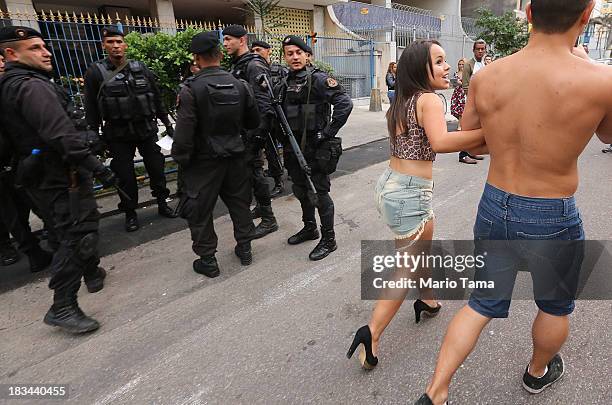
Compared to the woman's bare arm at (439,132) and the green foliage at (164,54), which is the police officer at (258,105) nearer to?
the green foliage at (164,54)

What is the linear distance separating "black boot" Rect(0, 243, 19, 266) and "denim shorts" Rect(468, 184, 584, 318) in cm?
386

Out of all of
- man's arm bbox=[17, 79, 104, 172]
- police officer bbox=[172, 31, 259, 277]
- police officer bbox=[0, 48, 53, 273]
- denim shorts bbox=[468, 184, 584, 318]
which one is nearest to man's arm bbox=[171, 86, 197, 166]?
police officer bbox=[172, 31, 259, 277]

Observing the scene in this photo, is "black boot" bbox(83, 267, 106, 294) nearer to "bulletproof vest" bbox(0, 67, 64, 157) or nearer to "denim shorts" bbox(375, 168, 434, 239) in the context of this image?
"bulletproof vest" bbox(0, 67, 64, 157)

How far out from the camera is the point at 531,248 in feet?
5.17

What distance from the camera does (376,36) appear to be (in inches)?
638

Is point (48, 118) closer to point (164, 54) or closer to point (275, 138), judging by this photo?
point (275, 138)

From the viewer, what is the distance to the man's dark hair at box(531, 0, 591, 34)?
51.1 inches

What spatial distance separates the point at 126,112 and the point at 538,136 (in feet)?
11.9

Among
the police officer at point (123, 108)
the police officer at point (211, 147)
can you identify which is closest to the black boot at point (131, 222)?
the police officer at point (123, 108)

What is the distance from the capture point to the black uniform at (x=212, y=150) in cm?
291

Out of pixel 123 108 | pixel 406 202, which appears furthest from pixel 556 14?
pixel 123 108

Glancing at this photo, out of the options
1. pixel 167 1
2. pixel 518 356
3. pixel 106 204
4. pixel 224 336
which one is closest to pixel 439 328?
pixel 518 356

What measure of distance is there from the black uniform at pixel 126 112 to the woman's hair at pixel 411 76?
292 centimetres

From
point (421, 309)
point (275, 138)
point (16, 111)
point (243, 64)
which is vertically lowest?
point (421, 309)
